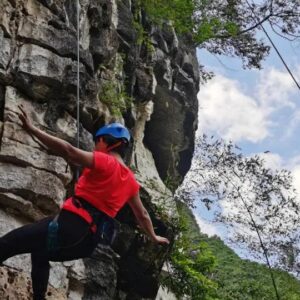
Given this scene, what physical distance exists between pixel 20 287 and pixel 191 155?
11713 millimetres

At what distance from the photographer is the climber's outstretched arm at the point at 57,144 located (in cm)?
362

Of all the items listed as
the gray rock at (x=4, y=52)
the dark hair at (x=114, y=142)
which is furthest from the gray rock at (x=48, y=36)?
the dark hair at (x=114, y=142)

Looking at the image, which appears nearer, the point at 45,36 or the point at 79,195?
the point at 79,195

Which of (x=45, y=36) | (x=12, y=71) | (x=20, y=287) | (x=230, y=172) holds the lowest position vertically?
(x=20, y=287)

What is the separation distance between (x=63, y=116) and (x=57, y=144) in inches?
144

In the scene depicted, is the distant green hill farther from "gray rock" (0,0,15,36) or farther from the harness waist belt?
the harness waist belt

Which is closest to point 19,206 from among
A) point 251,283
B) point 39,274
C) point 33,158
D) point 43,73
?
point 33,158

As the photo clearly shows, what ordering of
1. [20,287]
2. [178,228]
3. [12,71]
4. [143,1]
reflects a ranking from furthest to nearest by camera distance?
[143,1] → [178,228] → [12,71] → [20,287]

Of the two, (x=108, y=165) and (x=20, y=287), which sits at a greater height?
(x=108, y=165)

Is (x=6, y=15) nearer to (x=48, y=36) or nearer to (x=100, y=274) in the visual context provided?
(x=48, y=36)

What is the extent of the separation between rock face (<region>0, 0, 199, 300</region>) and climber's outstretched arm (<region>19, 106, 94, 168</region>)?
208cm

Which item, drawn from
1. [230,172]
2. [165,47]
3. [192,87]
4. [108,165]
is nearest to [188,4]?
[165,47]

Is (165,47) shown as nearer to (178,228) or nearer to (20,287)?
(178,228)

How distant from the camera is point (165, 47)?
14859mm
